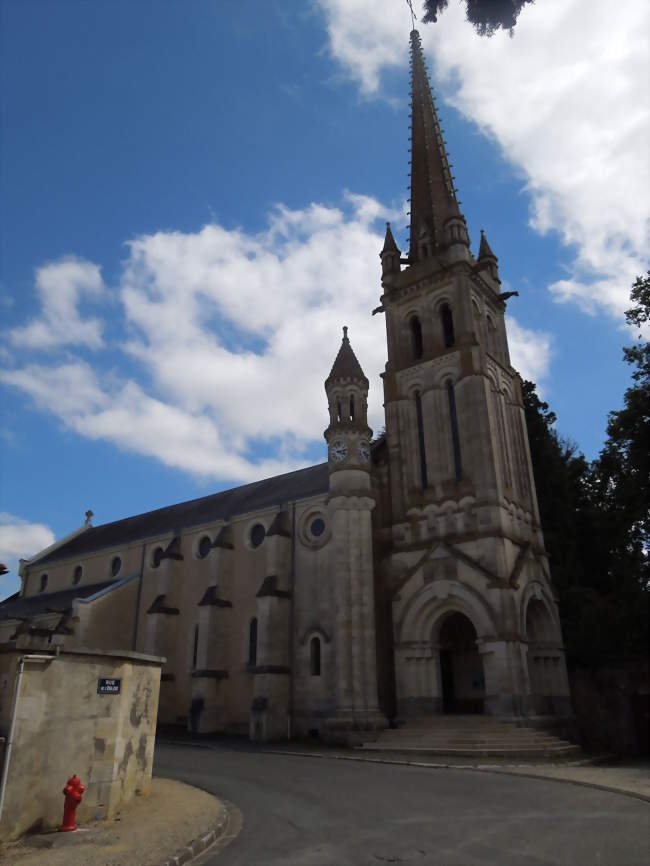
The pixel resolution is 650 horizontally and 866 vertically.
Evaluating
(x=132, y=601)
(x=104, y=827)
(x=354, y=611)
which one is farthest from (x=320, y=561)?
(x=104, y=827)

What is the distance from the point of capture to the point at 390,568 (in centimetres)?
2992

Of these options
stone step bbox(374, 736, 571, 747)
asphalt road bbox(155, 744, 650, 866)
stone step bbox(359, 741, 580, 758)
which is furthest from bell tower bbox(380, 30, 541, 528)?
asphalt road bbox(155, 744, 650, 866)

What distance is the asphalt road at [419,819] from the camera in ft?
28.6

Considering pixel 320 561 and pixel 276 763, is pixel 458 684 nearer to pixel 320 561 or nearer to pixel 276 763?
pixel 320 561

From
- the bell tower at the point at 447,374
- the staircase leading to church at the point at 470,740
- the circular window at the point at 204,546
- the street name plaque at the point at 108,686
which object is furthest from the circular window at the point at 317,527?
the street name plaque at the point at 108,686

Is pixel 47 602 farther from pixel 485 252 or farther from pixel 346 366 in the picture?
pixel 485 252

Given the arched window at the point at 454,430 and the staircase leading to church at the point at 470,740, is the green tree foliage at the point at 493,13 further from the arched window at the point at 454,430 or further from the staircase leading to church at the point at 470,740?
the arched window at the point at 454,430

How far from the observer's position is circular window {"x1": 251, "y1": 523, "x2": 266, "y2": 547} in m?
33.8

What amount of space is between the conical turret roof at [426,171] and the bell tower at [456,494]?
18 cm

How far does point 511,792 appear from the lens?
14.1m

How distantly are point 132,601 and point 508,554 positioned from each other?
23.2 meters

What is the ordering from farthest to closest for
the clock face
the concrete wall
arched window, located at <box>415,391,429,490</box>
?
1. arched window, located at <box>415,391,429,490</box>
2. the clock face
3. the concrete wall

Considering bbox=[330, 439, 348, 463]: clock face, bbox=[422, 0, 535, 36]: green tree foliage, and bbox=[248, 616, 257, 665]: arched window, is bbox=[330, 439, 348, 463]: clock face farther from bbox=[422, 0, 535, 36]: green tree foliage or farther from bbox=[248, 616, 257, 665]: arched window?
bbox=[422, 0, 535, 36]: green tree foliage

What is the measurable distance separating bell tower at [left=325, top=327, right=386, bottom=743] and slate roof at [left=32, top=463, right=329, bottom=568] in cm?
288
